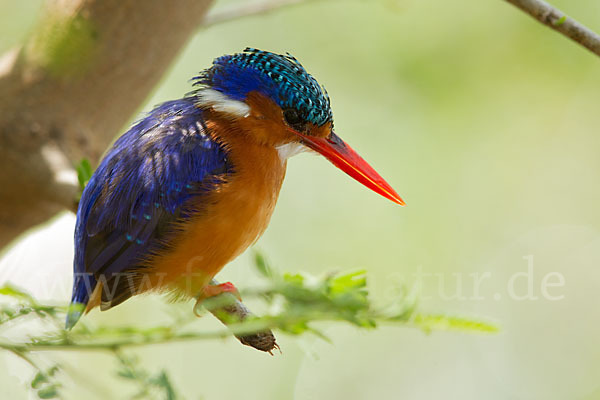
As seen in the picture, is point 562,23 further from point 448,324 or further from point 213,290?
point 213,290

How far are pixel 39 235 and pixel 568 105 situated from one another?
13.5ft

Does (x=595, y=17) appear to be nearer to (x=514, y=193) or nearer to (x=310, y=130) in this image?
(x=514, y=193)

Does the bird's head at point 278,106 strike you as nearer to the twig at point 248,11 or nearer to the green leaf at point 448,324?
the twig at point 248,11

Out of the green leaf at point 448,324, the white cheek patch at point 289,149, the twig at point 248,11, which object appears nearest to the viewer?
the green leaf at point 448,324


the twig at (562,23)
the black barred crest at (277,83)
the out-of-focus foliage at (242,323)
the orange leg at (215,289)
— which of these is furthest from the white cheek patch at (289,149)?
the out-of-focus foliage at (242,323)

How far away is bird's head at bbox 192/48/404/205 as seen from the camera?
84.0 inches

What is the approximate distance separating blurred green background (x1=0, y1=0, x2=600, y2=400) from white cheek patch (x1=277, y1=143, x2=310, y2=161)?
2274mm

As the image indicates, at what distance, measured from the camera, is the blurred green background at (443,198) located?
4.71 metres

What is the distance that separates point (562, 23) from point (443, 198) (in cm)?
339

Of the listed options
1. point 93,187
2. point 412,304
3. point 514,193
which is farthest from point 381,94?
point 412,304

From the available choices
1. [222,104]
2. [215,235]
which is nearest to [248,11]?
[222,104]

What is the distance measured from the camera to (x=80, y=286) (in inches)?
77.7

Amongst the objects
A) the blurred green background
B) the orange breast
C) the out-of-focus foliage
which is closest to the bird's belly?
the orange breast

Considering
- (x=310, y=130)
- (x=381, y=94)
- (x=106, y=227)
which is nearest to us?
(x=106, y=227)
